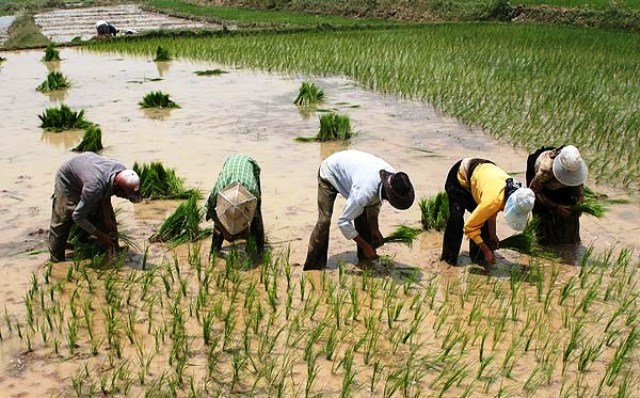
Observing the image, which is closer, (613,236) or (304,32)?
(613,236)

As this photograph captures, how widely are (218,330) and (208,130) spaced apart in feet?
14.5

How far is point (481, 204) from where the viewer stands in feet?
12.0

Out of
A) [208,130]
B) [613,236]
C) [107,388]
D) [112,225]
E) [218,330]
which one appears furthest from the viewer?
[208,130]

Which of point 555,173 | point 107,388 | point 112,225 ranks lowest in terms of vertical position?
point 107,388

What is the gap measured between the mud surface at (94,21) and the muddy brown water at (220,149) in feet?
30.1

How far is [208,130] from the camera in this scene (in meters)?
7.45

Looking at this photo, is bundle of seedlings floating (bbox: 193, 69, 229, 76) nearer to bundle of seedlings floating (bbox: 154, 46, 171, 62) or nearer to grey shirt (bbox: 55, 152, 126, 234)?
bundle of seedlings floating (bbox: 154, 46, 171, 62)

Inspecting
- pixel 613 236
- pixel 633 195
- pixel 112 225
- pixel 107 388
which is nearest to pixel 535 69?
pixel 633 195

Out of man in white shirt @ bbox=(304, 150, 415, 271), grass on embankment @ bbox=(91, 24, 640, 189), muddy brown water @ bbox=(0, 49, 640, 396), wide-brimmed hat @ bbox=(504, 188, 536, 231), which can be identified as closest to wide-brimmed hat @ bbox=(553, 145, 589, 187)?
wide-brimmed hat @ bbox=(504, 188, 536, 231)

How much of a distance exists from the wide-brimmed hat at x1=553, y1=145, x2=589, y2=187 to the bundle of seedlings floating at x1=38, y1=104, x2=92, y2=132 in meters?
5.74

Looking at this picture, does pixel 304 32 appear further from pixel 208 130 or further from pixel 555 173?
pixel 555 173

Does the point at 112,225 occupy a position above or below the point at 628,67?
below

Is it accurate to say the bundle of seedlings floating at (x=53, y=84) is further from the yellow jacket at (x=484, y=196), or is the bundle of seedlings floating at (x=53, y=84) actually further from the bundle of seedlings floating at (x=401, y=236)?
the yellow jacket at (x=484, y=196)

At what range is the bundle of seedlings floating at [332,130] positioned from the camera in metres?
6.99
